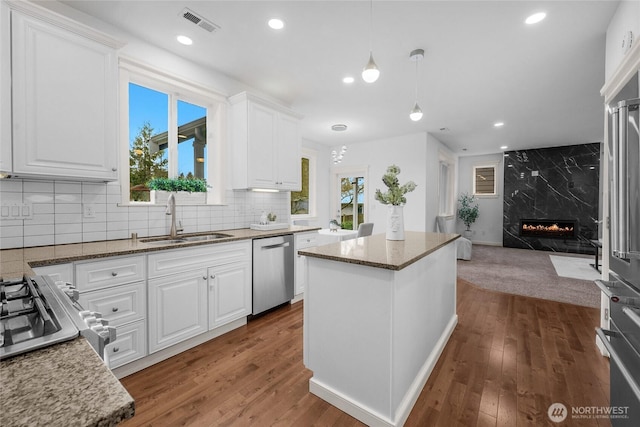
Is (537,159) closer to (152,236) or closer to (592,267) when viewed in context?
(592,267)

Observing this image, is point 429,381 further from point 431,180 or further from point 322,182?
point 322,182

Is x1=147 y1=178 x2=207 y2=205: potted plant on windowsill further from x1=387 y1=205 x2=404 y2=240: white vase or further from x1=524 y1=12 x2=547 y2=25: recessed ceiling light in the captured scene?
x1=524 y1=12 x2=547 y2=25: recessed ceiling light

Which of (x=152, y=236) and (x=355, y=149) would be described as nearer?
(x=152, y=236)

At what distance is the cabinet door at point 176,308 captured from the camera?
2.16m

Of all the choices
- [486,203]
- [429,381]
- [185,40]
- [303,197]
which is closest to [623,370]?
[429,381]

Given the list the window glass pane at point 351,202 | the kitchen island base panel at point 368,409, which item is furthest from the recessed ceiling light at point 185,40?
the window glass pane at point 351,202

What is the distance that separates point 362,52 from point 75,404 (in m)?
3.14

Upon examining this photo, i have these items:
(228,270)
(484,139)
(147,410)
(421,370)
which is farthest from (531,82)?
(147,410)

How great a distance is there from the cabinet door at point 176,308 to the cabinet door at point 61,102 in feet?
3.14

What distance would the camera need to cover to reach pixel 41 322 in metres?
0.79

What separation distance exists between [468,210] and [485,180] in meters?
1.09

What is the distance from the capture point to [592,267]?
5355 millimetres

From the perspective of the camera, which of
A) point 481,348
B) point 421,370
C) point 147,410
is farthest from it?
point 481,348

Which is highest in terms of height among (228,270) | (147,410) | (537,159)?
(537,159)
